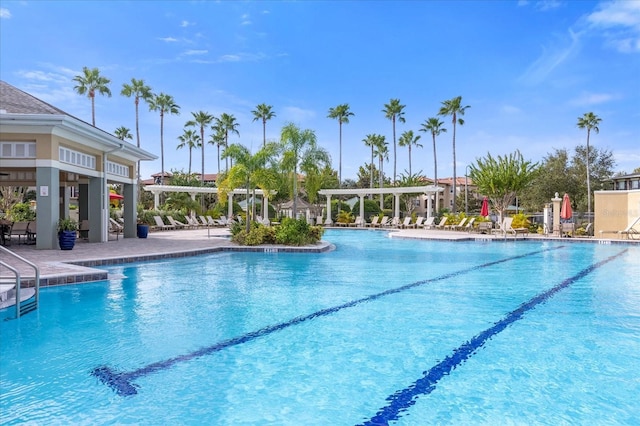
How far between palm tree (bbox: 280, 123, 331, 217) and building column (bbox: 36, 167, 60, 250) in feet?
27.7

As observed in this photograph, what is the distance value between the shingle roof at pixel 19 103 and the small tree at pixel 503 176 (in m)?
28.3

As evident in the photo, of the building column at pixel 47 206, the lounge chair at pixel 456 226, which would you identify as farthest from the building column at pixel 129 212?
the lounge chair at pixel 456 226

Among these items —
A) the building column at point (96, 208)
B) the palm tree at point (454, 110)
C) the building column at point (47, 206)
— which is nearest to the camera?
the building column at point (47, 206)

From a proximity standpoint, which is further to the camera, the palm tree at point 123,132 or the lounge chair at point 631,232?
the palm tree at point 123,132

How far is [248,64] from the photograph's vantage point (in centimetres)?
2714

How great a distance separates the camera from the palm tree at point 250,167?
18.0m

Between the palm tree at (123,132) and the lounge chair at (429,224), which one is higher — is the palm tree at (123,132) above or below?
above

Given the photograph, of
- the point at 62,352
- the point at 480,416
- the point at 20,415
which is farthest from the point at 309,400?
the point at 62,352

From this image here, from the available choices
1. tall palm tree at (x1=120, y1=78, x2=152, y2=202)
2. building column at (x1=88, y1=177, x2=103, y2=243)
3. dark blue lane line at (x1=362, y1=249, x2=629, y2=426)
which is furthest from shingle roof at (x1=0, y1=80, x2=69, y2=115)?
tall palm tree at (x1=120, y1=78, x2=152, y2=202)

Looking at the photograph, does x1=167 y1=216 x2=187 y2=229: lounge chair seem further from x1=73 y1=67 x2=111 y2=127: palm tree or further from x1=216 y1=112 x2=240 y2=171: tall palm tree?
x1=216 y1=112 x2=240 y2=171: tall palm tree

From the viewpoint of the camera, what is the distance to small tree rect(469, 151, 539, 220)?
109 feet

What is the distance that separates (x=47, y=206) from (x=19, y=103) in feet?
12.7

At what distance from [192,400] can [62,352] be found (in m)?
2.17

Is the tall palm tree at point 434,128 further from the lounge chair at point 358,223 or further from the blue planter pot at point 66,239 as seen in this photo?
the blue planter pot at point 66,239
